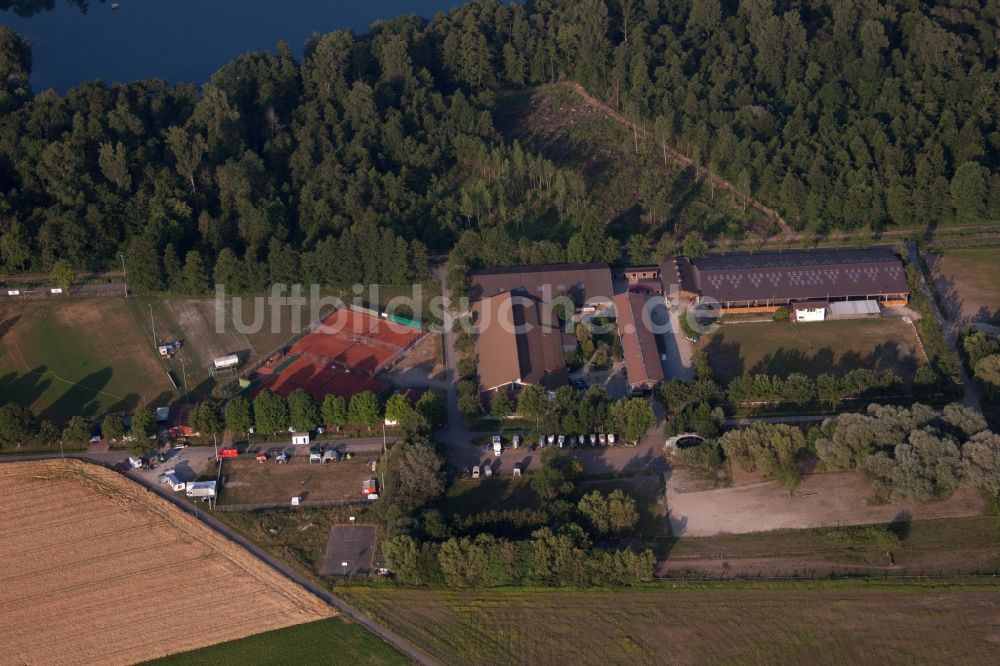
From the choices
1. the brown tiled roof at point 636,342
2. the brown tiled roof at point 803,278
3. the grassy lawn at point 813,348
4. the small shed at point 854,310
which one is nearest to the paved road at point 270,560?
the brown tiled roof at point 636,342

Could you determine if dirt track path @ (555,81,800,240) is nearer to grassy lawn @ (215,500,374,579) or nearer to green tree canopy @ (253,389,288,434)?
green tree canopy @ (253,389,288,434)

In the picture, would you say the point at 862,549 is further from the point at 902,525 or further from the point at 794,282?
the point at 794,282

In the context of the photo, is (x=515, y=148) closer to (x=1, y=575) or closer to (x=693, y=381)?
(x=693, y=381)

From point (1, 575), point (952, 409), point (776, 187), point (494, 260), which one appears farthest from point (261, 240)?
point (952, 409)

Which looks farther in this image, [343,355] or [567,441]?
[343,355]

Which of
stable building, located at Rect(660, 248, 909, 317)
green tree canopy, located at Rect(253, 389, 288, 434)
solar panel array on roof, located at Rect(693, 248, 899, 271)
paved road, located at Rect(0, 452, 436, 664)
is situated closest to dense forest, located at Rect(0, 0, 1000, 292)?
solar panel array on roof, located at Rect(693, 248, 899, 271)

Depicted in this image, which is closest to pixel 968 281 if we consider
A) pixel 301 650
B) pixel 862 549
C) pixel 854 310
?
pixel 854 310
